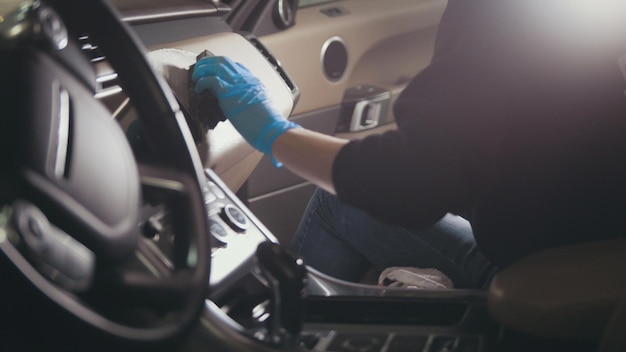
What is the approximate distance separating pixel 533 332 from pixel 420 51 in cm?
146

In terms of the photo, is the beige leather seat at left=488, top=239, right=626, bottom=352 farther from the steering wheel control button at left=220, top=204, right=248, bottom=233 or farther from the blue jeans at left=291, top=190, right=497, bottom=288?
the steering wheel control button at left=220, top=204, right=248, bottom=233

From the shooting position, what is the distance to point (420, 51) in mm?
2371

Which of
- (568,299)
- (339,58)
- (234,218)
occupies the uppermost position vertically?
(568,299)

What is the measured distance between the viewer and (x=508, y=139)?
40.5 inches

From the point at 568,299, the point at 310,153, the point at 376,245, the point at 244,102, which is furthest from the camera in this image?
the point at 376,245

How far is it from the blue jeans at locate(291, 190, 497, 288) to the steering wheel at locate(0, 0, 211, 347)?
1.81 ft

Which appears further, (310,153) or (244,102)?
(244,102)

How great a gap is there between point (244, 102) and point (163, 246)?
0.93ft

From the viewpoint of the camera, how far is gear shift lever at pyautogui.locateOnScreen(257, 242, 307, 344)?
102cm

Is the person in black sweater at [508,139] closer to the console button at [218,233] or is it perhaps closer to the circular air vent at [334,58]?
the console button at [218,233]

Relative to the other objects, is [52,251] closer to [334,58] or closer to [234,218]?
[234,218]

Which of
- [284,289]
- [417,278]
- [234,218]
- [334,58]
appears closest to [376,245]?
[417,278]

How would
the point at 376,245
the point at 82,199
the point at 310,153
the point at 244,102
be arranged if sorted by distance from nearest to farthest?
the point at 82,199
the point at 310,153
the point at 244,102
the point at 376,245

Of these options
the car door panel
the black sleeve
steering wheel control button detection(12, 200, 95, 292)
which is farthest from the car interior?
the car door panel
